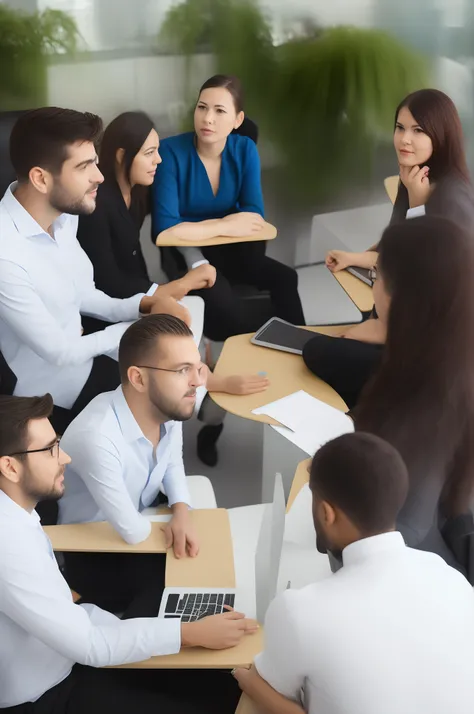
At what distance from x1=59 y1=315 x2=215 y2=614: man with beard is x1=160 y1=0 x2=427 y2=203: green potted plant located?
6.62ft

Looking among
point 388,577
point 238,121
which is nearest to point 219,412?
point 238,121

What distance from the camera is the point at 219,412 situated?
3152mm

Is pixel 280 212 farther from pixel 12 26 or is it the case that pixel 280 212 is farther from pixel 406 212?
pixel 12 26

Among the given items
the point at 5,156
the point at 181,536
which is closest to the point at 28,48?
the point at 5,156

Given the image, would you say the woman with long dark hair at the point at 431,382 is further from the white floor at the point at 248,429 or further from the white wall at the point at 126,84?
the white wall at the point at 126,84

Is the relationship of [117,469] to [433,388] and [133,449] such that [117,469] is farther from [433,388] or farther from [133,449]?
[433,388]

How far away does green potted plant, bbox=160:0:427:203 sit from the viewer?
3631 millimetres

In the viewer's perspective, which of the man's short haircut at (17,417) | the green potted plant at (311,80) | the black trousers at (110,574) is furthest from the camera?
the green potted plant at (311,80)

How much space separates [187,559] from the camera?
1746mm

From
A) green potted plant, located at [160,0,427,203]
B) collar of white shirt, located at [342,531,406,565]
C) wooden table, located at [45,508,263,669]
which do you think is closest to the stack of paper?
wooden table, located at [45,508,263,669]

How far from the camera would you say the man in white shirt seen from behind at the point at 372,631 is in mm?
1160

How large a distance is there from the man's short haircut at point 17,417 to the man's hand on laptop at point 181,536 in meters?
0.40

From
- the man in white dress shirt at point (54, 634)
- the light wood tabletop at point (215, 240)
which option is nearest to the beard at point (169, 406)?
the man in white dress shirt at point (54, 634)

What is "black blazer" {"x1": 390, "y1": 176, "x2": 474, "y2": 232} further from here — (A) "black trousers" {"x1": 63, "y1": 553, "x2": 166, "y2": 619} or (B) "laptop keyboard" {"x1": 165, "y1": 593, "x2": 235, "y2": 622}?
(B) "laptop keyboard" {"x1": 165, "y1": 593, "x2": 235, "y2": 622}
